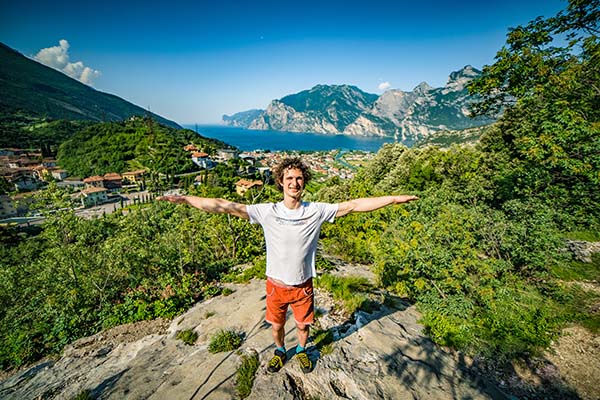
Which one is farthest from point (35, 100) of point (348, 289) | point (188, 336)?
point (348, 289)

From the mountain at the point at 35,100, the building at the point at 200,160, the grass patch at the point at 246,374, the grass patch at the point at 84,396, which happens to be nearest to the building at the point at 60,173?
the building at the point at 200,160

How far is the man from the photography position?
9.51 feet

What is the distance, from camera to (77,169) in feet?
266

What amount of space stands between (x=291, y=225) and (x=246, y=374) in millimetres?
2324

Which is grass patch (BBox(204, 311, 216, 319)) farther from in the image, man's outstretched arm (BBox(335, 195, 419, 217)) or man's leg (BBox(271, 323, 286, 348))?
man's outstretched arm (BBox(335, 195, 419, 217))

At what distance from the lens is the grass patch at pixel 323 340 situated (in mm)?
3861

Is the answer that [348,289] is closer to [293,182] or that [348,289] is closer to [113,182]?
[293,182]

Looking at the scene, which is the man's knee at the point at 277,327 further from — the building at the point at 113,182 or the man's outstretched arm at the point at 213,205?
the building at the point at 113,182

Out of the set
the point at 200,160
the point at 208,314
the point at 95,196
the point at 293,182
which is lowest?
the point at 95,196

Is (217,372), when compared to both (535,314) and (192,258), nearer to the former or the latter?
(192,258)

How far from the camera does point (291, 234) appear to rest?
9.41 ft

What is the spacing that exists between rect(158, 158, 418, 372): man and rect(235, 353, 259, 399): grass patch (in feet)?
3.36

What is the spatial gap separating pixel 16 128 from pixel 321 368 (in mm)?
172075

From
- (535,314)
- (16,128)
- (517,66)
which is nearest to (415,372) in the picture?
(535,314)
